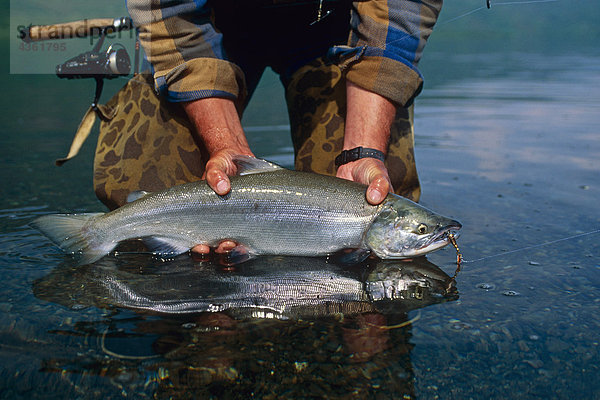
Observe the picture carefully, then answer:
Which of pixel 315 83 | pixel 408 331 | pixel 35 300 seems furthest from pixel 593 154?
pixel 35 300

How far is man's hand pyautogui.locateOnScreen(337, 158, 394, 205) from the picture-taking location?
8.96 ft

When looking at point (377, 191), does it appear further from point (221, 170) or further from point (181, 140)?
point (181, 140)

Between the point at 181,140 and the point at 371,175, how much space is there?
1.44 m

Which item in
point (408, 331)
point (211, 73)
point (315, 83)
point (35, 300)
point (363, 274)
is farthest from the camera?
point (315, 83)

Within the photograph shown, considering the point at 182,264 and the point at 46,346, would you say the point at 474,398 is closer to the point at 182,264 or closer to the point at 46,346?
the point at 46,346

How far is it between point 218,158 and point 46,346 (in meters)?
1.43

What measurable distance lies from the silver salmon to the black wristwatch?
14.6 inches

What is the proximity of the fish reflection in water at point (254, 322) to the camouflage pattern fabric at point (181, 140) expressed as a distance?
715 millimetres

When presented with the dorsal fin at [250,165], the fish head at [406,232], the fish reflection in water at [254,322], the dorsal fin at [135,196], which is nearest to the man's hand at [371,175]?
the fish head at [406,232]

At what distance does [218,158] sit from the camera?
9.92 ft

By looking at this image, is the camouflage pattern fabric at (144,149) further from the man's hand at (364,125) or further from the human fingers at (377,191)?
the human fingers at (377,191)

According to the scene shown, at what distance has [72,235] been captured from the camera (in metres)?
2.87

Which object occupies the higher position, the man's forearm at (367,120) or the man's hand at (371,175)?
the man's forearm at (367,120)

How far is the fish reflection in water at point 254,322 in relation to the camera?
1747 mm
